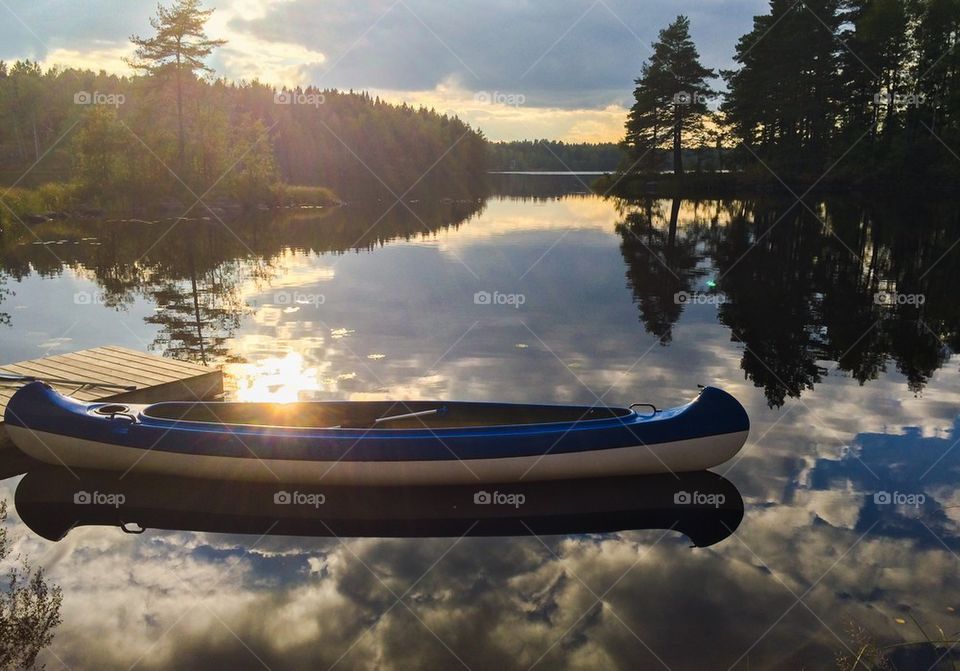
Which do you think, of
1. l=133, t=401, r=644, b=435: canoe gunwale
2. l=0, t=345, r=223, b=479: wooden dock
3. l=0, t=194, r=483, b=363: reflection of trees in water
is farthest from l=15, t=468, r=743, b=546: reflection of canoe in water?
l=0, t=194, r=483, b=363: reflection of trees in water

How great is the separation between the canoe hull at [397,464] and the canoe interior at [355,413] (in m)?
1.00

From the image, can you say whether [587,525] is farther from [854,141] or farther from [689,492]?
[854,141]

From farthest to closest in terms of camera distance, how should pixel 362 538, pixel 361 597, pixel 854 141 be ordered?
pixel 854 141 < pixel 362 538 < pixel 361 597

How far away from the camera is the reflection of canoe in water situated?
9.89 m

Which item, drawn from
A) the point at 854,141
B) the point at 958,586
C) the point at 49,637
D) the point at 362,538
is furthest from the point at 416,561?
the point at 854,141

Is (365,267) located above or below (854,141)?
below

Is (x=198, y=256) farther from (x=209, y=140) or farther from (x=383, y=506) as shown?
(x=209, y=140)

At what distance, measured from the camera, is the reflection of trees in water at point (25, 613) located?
279 inches

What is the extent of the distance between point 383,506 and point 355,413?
206 cm

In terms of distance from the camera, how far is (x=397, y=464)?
10.4m

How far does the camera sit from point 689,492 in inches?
426

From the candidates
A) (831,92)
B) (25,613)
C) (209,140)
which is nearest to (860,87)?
(831,92)

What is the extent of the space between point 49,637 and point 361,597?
3.24 m

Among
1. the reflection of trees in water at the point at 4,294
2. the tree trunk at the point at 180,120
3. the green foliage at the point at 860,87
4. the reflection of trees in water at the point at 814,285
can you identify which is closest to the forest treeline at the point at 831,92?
the green foliage at the point at 860,87
